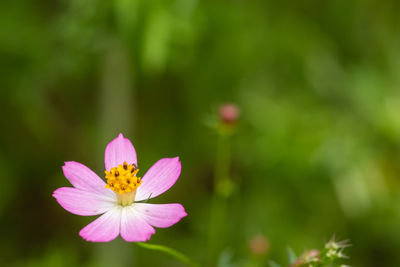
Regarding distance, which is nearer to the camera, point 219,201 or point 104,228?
point 104,228

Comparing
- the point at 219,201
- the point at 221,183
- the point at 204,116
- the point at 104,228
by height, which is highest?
the point at 204,116

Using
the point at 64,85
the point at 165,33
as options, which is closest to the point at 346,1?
the point at 165,33

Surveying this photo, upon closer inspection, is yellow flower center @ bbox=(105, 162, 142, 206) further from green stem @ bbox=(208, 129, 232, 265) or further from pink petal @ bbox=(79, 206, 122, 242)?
green stem @ bbox=(208, 129, 232, 265)

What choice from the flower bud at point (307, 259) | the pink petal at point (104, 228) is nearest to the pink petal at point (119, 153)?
the pink petal at point (104, 228)

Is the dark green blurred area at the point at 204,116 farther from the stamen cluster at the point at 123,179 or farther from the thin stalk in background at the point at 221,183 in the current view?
the stamen cluster at the point at 123,179

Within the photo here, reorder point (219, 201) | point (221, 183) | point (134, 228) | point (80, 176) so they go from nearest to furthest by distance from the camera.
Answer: point (134, 228)
point (80, 176)
point (221, 183)
point (219, 201)

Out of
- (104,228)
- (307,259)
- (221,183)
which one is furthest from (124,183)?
(221,183)

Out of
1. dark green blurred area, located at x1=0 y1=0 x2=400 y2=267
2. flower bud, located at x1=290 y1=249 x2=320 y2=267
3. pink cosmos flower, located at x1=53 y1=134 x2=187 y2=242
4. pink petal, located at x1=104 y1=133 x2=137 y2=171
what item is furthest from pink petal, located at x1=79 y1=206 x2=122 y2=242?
dark green blurred area, located at x1=0 y1=0 x2=400 y2=267

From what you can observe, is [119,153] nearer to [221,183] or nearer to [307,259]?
[307,259]
